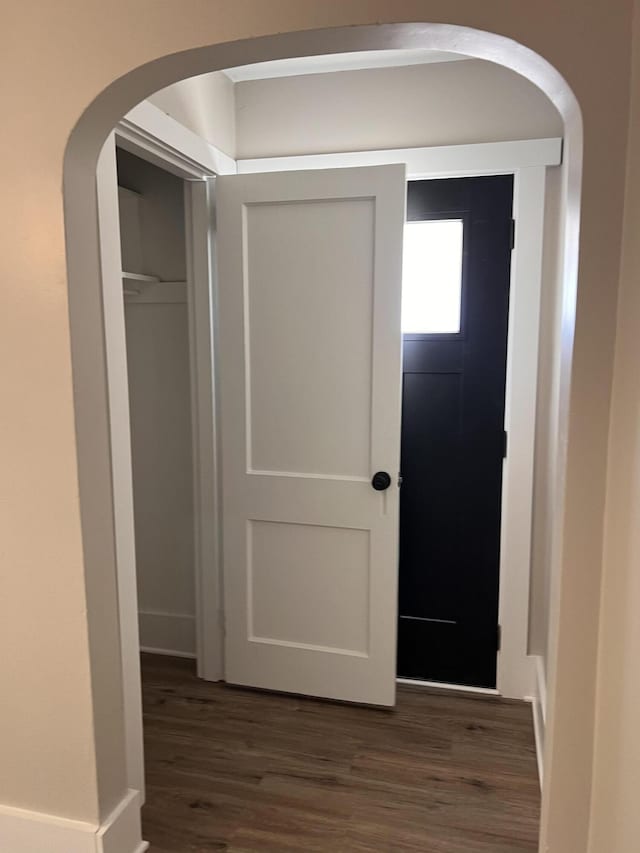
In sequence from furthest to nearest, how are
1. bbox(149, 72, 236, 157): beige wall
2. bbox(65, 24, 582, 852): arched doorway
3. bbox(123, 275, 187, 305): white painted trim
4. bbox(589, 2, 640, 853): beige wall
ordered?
bbox(123, 275, 187, 305): white painted trim < bbox(149, 72, 236, 157): beige wall < bbox(65, 24, 582, 852): arched doorway < bbox(589, 2, 640, 853): beige wall

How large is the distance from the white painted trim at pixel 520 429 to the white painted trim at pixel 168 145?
1150mm

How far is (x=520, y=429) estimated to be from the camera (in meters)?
2.59

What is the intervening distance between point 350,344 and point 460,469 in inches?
27.1

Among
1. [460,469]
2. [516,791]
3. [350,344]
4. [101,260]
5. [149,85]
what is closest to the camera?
[149,85]

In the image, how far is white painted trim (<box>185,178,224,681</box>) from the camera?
8.71ft

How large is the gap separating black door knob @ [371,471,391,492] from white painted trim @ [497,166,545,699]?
50 centimetres

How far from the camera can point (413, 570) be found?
110 inches

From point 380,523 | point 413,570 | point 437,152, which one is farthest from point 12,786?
point 437,152

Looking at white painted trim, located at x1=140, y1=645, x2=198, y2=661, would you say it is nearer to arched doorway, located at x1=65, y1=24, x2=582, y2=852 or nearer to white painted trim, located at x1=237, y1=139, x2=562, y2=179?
arched doorway, located at x1=65, y1=24, x2=582, y2=852

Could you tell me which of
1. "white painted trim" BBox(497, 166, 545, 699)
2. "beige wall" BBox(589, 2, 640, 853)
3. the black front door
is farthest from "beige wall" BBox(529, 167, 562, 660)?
"beige wall" BBox(589, 2, 640, 853)

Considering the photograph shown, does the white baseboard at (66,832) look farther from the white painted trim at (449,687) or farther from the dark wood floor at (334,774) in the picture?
the white painted trim at (449,687)

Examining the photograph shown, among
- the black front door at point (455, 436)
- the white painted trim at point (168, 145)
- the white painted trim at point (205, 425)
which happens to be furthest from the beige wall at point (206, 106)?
the black front door at point (455, 436)

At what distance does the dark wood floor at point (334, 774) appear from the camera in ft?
6.55

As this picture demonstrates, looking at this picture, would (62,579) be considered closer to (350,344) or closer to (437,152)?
(350,344)
